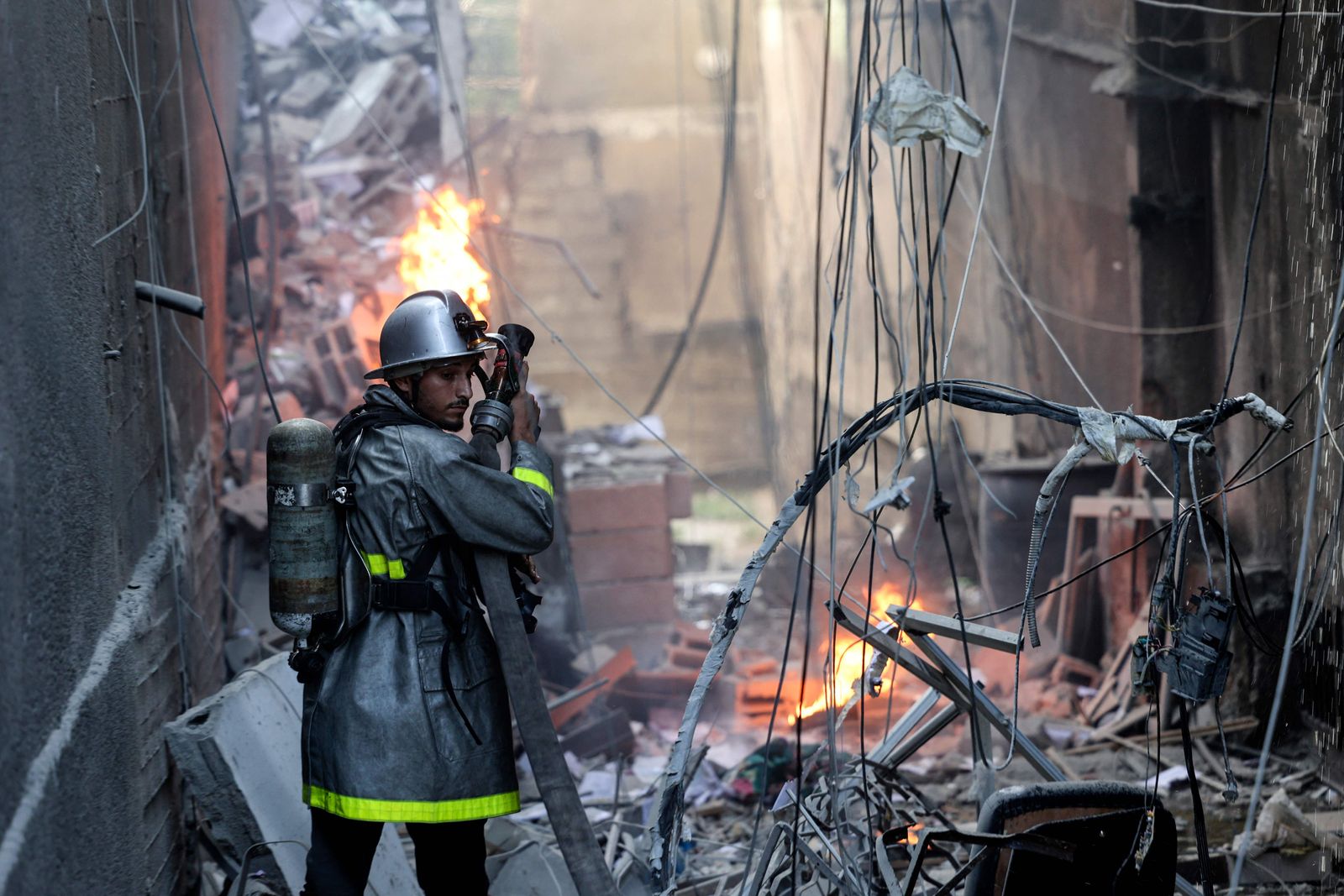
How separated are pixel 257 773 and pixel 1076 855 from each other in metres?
2.58

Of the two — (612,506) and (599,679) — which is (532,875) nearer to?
(599,679)

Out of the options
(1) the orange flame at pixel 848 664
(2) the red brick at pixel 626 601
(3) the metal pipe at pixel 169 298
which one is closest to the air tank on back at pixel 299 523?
(3) the metal pipe at pixel 169 298

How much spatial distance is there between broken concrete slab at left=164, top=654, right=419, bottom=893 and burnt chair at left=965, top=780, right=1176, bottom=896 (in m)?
2.27

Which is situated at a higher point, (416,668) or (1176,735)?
(416,668)

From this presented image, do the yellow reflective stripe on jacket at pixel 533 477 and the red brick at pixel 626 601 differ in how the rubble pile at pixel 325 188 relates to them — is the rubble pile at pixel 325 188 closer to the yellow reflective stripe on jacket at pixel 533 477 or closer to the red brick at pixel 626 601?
the red brick at pixel 626 601

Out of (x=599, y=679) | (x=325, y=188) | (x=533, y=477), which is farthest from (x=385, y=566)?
(x=325, y=188)

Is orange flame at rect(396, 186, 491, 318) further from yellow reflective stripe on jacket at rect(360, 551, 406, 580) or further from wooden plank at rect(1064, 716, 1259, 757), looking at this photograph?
yellow reflective stripe on jacket at rect(360, 551, 406, 580)

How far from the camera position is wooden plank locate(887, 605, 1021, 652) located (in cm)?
358

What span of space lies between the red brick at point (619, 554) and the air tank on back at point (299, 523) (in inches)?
245

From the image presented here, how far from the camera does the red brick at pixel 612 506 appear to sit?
9438 millimetres

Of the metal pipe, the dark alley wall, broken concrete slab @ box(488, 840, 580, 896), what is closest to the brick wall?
the dark alley wall

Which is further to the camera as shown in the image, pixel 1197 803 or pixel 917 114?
pixel 917 114

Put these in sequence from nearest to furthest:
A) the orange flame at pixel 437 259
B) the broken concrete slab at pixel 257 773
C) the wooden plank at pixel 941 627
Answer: the wooden plank at pixel 941 627
the broken concrete slab at pixel 257 773
the orange flame at pixel 437 259

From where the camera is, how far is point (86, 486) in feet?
10.5
